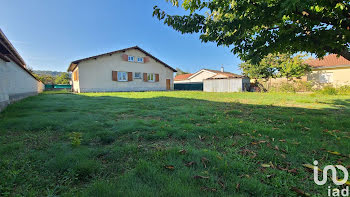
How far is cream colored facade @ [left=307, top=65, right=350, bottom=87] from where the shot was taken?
48.1 ft

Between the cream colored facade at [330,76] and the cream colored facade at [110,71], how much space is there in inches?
726

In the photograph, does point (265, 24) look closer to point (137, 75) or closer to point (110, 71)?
point (110, 71)

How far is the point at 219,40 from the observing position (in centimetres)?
364

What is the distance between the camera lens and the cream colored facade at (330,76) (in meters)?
14.7

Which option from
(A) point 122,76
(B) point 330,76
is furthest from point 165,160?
(B) point 330,76

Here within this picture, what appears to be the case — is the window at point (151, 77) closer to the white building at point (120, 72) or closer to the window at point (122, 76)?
the white building at point (120, 72)

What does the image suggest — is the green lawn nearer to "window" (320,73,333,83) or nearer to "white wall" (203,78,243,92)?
"white wall" (203,78,243,92)

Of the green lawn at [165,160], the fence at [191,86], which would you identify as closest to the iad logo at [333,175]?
the green lawn at [165,160]

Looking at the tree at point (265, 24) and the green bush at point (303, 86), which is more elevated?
the tree at point (265, 24)

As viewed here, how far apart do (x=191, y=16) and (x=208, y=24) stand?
426 millimetres

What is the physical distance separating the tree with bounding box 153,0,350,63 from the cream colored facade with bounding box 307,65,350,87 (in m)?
16.6

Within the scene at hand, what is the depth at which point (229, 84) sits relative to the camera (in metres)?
17.7

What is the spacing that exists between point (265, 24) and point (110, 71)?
17779 mm

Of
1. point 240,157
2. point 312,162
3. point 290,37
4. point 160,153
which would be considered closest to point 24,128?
point 160,153
